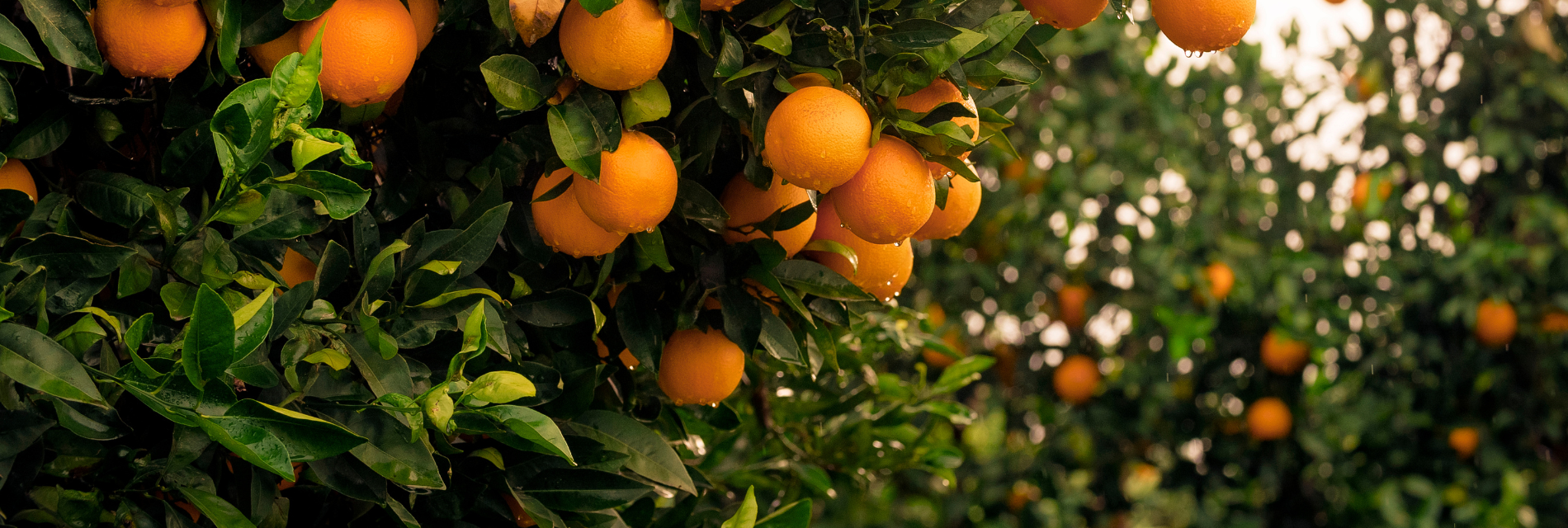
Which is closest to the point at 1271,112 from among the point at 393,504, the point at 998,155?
the point at 998,155

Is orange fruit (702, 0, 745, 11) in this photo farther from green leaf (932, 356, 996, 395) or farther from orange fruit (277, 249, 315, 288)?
green leaf (932, 356, 996, 395)

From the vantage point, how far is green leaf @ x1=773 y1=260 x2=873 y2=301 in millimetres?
767

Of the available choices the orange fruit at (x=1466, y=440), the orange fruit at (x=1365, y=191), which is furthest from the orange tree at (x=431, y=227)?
the orange fruit at (x=1466, y=440)

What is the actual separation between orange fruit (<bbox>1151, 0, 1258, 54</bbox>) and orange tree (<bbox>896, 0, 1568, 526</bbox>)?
4.51ft

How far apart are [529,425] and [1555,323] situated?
212 centimetres

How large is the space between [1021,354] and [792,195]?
1.63 metres

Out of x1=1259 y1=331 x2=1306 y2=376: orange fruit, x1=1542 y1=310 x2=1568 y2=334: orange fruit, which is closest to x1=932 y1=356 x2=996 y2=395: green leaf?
x1=1259 y1=331 x2=1306 y2=376: orange fruit

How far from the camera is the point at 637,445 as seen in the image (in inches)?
31.1

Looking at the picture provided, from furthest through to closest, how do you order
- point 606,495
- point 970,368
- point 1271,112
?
point 1271,112 < point 970,368 < point 606,495

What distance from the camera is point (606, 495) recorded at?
2.47ft

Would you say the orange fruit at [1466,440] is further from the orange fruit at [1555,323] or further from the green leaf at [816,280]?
the green leaf at [816,280]

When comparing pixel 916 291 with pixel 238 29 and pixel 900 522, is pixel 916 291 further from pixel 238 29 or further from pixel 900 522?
pixel 238 29

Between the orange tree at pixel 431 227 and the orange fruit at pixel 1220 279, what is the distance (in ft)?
4.57

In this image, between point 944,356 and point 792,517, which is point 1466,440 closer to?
point 944,356
